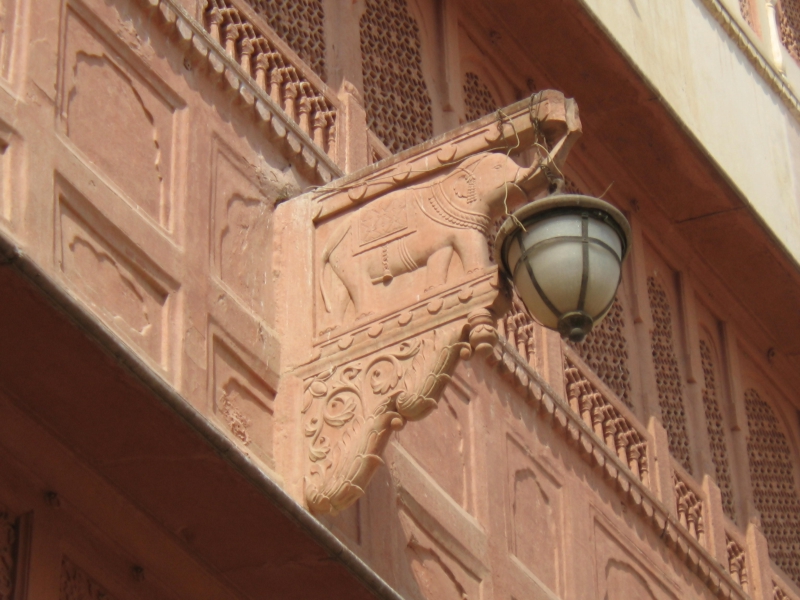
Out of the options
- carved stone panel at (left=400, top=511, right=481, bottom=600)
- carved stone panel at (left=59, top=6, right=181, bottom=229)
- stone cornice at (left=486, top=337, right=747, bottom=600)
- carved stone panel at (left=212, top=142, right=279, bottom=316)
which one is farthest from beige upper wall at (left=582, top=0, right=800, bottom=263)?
carved stone panel at (left=59, top=6, right=181, bottom=229)

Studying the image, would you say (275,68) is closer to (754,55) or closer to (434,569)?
(434,569)

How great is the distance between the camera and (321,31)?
893 cm

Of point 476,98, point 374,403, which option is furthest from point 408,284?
point 476,98

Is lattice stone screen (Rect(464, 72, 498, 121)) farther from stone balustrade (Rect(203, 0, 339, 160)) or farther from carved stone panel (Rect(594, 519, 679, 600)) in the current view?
carved stone panel (Rect(594, 519, 679, 600))

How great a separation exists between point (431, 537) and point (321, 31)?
224cm

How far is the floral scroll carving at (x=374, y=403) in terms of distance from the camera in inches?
275

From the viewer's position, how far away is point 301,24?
28.8 ft

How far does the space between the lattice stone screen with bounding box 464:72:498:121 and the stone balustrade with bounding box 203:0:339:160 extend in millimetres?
1632

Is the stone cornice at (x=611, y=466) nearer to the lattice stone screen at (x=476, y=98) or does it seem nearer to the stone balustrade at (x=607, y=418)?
the stone balustrade at (x=607, y=418)

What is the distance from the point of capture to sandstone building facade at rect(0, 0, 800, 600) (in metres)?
6.43

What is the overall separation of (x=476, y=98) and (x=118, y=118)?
11.3 feet

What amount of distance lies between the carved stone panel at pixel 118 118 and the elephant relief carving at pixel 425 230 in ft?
2.25

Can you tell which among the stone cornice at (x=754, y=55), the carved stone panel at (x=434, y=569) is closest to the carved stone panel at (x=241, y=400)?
the carved stone panel at (x=434, y=569)

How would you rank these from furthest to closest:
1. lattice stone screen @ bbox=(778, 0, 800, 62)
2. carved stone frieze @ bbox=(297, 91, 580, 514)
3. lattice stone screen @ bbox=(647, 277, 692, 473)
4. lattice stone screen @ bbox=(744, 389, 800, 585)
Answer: lattice stone screen @ bbox=(778, 0, 800, 62)
lattice stone screen @ bbox=(744, 389, 800, 585)
lattice stone screen @ bbox=(647, 277, 692, 473)
carved stone frieze @ bbox=(297, 91, 580, 514)
